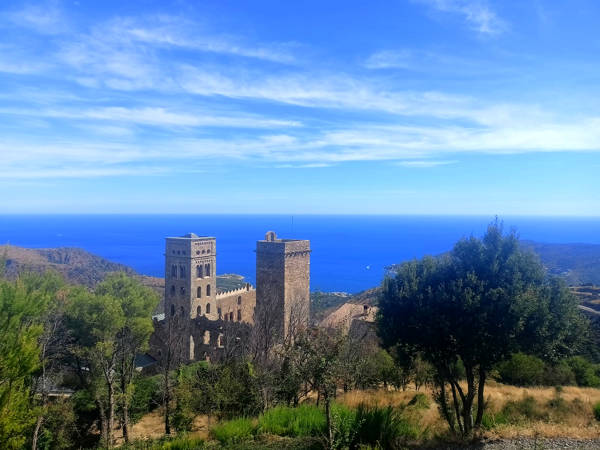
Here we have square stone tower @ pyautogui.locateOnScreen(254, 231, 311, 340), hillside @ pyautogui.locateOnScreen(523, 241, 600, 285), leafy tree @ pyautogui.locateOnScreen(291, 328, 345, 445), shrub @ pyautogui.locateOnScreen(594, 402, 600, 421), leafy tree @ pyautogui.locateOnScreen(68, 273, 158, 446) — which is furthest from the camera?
hillside @ pyautogui.locateOnScreen(523, 241, 600, 285)

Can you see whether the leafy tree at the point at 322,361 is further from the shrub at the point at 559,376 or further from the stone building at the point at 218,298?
the shrub at the point at 559,376

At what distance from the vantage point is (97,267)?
97500 mm

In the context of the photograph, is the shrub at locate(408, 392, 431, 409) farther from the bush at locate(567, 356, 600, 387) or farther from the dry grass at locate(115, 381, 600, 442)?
the bush at locate(567, 356, 600, 387)

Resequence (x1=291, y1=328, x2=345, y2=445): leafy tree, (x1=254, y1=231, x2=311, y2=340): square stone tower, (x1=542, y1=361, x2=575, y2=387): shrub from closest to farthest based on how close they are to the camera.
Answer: (x1=291, y1=328, x2=345, y2=445): leafy tree
(x1=542, y1=361, x2=575, y2=387): shrub
(x1=254, y1=231, x2=311, y2=340): square stone tower

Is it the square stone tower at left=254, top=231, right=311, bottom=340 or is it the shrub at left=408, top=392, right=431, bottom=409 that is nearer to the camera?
the shrub at left=408, top=392, right=431, bottom=409

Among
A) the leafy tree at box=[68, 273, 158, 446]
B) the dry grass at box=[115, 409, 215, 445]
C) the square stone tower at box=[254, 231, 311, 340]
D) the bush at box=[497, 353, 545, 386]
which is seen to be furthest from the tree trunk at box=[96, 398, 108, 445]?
the bush at box=[497, 353, 545, 386]

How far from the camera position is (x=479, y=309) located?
9242 millimetres

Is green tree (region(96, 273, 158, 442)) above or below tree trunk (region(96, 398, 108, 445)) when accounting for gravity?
above

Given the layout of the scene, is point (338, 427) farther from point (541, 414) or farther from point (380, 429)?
point (541, 414)

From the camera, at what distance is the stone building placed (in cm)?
2686

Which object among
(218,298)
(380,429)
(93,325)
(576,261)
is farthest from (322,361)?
(576,261)

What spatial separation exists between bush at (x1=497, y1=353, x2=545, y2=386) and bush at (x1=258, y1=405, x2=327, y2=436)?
42.8ft

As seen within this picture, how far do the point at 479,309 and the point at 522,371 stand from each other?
12958 millimetres

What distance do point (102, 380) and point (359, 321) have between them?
723 inches
